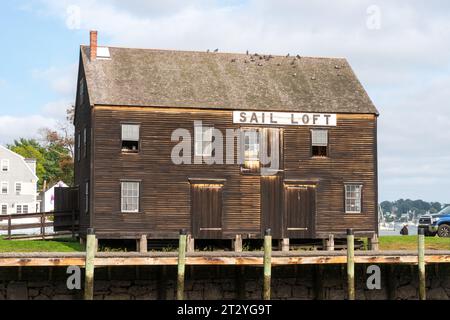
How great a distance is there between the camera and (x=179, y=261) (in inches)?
1022

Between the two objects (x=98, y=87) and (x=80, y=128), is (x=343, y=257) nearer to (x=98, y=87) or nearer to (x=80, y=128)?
(x=98, y=87)

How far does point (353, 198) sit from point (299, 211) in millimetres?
2671

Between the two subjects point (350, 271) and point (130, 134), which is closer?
point (350, 271)

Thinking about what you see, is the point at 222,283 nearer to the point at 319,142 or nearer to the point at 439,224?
the point at 319,142

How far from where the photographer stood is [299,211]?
129 ft

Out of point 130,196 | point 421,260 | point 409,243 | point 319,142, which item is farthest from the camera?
point 409,243

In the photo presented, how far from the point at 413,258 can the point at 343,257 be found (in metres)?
2.49

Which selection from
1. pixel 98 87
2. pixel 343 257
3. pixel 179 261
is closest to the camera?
pixel 179 261

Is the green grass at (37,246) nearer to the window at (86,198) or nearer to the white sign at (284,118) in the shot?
the window at (86,198)

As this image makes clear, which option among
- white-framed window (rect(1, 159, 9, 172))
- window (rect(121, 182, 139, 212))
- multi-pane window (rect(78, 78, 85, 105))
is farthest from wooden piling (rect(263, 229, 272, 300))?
white-framed window (rect(1, 159, 9, 172))

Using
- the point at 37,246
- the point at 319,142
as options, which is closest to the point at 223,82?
the point at 319,142

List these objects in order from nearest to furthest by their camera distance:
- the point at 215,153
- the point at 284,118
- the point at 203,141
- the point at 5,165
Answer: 1. the point at 203,141
2. the point at 215,153
3. the point at 284,118
4. the point at 5,165

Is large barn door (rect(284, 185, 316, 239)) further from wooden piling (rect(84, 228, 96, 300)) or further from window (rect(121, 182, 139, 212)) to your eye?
wooden piling (rect(84, 228, 96, 300))
